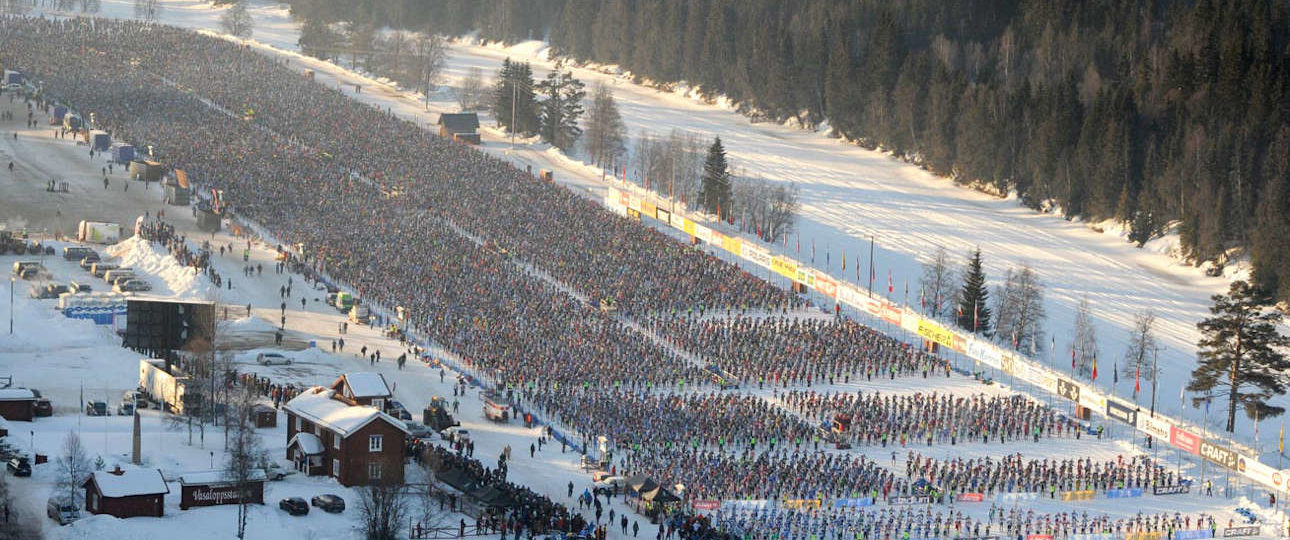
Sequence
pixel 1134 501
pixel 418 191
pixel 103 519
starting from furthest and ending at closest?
pixel 418 191 → pixel 1134 501 → pixel 103 519

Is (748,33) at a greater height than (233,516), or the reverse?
(748,33)

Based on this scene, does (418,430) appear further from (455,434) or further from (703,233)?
(703,233)

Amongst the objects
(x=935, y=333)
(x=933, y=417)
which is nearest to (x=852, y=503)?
(x=933, y=417)

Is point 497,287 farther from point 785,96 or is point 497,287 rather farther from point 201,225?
point 785,96

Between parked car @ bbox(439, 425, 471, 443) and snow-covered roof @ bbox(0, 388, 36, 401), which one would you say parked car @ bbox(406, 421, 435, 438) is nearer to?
parked car @ bbox(439, 425, 471, 443)

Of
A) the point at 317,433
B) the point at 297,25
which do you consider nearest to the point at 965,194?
the point at 317,433

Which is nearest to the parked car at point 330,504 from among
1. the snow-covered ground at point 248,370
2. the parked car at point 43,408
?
the snow-covered ground at point 248,370

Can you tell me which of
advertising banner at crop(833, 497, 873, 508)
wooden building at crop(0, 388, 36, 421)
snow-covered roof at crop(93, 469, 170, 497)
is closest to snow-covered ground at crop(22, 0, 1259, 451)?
advertising banner at crop(833, 497, 873, 508)
